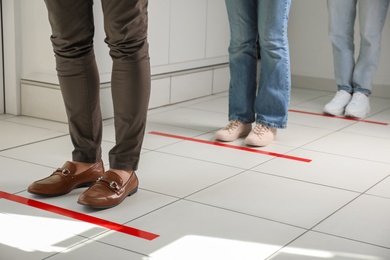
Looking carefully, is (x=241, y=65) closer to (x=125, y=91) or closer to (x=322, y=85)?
(x=125, y=91)

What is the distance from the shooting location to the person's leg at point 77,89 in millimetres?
2080

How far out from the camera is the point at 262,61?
3.01 m

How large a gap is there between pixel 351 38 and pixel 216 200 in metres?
1.88

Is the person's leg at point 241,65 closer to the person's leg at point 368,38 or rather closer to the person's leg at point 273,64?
the person's leg at point 273,64

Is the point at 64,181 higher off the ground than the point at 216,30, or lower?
lower

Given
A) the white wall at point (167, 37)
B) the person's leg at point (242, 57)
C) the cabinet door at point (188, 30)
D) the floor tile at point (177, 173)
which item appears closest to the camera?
the floor tile at point (177, 173)

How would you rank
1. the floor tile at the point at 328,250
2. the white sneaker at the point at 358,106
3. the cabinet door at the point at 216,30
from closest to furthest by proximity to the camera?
the floor tile at the point at 328,250
the white sneaker at the point at 358,106
the cabinet door at the point at 216,30

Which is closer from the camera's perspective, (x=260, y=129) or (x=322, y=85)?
(x=260, y=129)

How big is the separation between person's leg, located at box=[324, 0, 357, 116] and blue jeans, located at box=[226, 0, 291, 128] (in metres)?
0.80

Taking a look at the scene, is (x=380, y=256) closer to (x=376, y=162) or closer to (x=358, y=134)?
(x=376, y=162)

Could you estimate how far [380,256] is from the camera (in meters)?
1.83

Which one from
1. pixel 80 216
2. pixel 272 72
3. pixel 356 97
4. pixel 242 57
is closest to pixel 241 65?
pixel 242 57

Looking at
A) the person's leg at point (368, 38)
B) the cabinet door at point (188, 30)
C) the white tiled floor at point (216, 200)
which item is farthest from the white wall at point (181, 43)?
the person's leg at point (368, 38)

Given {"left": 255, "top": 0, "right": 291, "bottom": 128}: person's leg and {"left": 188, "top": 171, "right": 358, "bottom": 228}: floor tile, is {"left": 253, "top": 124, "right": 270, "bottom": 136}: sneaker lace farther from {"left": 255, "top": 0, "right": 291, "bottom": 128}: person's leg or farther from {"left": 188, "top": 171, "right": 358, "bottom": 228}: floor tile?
{"left": 188, "top": 171, "right": 358, "bottom": 228}: floor tile
